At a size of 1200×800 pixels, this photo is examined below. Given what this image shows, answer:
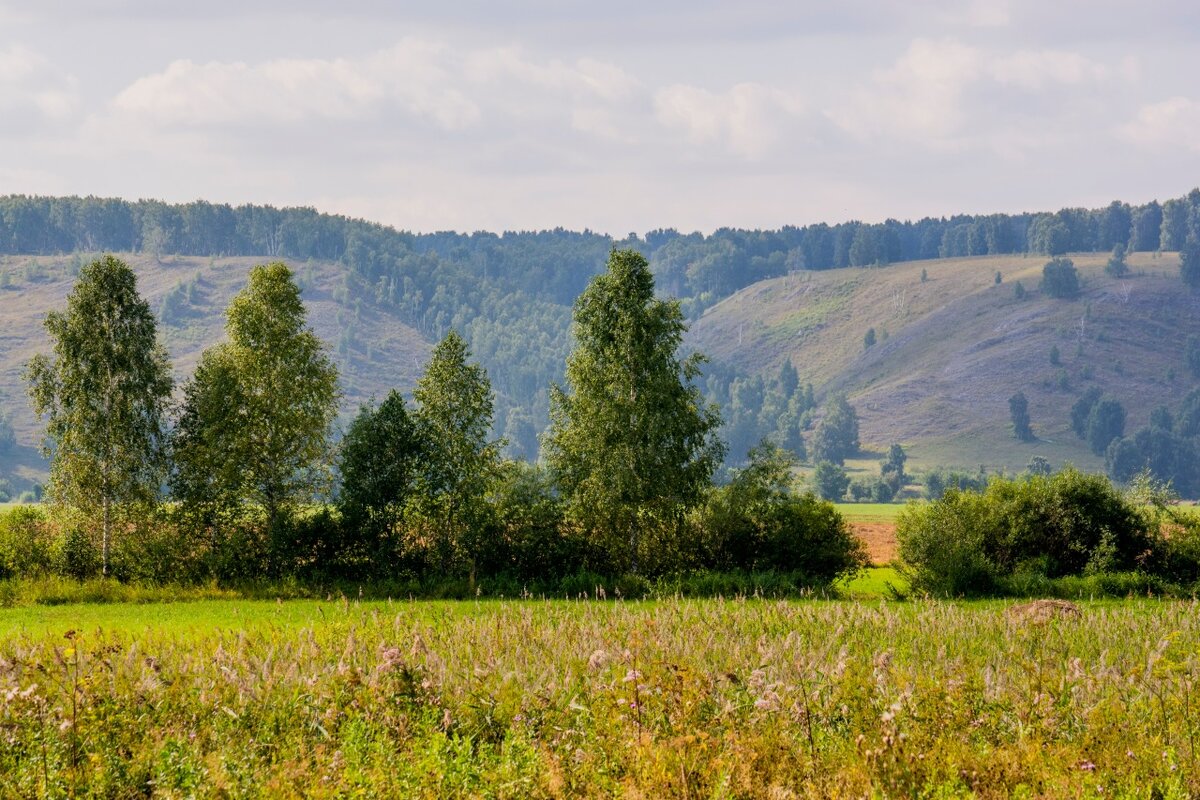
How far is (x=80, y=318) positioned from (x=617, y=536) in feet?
73.2

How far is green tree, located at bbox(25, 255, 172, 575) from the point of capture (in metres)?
47.7

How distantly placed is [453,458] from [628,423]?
7.42m

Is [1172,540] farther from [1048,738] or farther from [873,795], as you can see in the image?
[873,795]

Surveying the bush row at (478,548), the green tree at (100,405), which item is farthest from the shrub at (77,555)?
the green tree at (100,405)

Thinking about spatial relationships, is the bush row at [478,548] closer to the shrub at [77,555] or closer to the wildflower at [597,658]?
the shrub at [77,555]

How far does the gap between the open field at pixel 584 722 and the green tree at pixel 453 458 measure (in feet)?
87.8

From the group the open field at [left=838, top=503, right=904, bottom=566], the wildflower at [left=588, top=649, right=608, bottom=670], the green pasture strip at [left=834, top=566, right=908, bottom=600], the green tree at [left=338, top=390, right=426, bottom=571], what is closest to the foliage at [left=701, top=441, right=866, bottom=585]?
the green pasture strip at [left=834, top=566, right=908, bottom=600]

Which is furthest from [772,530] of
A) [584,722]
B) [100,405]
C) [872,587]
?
[584,722]

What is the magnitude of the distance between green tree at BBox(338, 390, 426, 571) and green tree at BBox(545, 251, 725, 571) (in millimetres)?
6047

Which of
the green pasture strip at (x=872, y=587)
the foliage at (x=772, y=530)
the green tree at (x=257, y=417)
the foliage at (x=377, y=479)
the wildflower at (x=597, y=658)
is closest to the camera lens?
the wildflower at (x=597, y=658)

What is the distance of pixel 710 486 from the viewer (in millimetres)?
51062

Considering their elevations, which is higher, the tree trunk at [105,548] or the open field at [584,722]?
the open field at [584,722]

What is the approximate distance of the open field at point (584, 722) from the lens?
13141mm

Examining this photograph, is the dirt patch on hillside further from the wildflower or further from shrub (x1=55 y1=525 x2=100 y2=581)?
the wildflower
